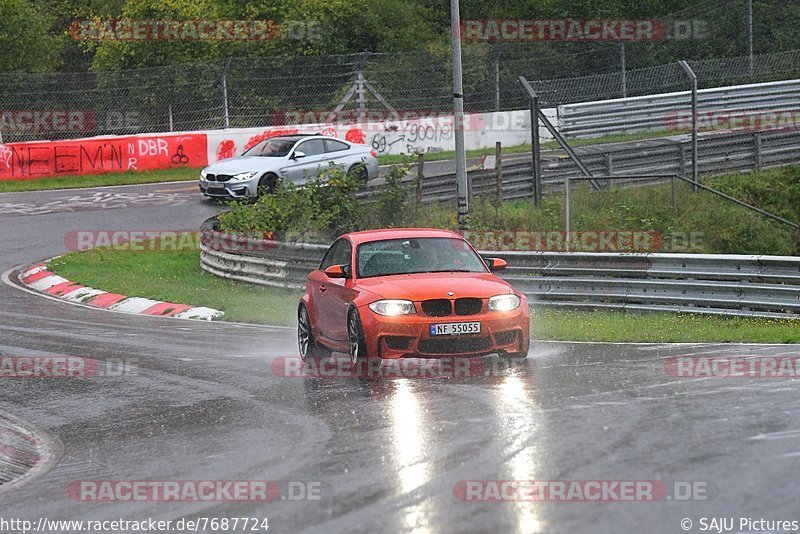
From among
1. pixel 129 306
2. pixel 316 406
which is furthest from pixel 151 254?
pixel 316 406

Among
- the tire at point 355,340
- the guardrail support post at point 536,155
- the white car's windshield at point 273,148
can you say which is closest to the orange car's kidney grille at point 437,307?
the tire at point 355,340

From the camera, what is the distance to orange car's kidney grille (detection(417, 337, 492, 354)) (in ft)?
39.0

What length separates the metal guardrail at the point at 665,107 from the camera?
3616cm

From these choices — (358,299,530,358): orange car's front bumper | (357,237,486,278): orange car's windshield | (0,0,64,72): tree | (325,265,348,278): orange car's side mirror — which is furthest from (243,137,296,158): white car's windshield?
(0,0,64,72): tree

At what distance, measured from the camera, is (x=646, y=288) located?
58.4ft

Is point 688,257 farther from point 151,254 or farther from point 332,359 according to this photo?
point 151,254

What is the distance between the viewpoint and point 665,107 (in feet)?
119

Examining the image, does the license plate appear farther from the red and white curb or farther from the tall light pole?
the tall light pole

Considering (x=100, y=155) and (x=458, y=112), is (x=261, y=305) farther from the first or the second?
(x=100, y=155)

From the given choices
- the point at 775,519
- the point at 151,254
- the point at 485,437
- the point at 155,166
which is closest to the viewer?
the point at 775,519

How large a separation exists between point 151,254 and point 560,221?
8.87 m

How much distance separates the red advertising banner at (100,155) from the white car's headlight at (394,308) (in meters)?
24.5

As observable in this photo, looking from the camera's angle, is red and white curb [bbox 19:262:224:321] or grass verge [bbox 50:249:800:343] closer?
grass verge [bbox 50:249:800:343]

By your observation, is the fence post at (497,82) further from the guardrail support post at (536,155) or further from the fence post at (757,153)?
the guardrail support post at (536,155)
